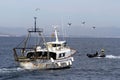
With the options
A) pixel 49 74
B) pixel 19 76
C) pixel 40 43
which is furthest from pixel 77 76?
pixel 40 43

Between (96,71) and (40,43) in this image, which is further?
(40,43)

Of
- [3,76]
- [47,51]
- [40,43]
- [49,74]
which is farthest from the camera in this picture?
[40,43]

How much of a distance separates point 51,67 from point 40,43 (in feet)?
40.0

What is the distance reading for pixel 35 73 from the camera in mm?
78312

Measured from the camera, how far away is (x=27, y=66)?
8094cm

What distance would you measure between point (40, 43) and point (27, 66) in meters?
15.1

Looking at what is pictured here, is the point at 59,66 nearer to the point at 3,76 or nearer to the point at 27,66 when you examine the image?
the point at 27,66

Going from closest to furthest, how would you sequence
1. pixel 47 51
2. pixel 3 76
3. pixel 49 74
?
pixel 3 76
pixel 49 74
pixel 47 51

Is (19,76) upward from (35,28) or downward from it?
downward

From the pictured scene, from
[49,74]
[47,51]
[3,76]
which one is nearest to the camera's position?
Result: [3,76]

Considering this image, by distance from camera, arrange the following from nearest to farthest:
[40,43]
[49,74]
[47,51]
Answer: [49,74], [47,51], [40,43]

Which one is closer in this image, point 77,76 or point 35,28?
point 77,76

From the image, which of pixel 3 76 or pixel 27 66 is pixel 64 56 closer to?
pixel 27 66

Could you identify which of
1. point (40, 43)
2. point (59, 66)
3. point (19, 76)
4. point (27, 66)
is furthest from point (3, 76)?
point (40, 43)
